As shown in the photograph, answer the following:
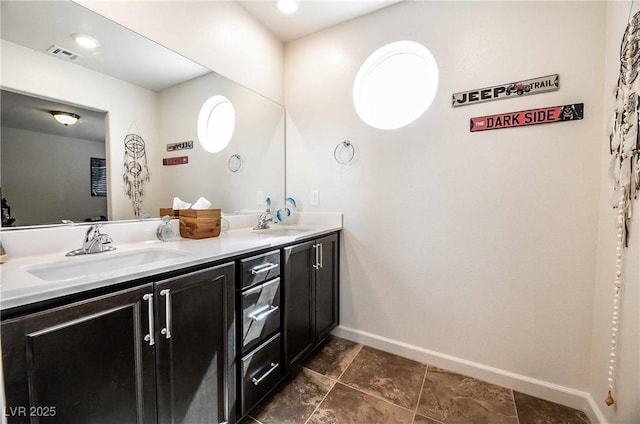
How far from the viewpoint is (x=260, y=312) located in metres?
1.32

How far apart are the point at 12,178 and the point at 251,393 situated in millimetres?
1416

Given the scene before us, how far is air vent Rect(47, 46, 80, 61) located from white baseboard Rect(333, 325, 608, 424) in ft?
7.90

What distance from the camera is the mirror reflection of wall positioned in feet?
3.31

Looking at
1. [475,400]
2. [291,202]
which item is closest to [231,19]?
[291,202]

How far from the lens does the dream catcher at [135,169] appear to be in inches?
54.5

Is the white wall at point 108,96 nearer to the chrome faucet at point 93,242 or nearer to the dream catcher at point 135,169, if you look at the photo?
the dream catcher at point 135,169

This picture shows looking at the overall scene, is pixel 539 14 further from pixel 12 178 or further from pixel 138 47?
pixel 12 178

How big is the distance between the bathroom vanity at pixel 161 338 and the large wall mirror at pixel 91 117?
321mm

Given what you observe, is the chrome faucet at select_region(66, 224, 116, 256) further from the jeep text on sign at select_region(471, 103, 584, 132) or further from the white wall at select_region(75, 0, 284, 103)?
the jeep text on sign at select_region(471, 103, 584, 132)

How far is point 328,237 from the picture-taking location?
1958 mm

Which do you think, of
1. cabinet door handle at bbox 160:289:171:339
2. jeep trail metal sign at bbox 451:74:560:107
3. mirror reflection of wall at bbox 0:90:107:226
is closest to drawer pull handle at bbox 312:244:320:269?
cabinet door handle at bbox 160:289:171:339

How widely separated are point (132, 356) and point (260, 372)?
686 millimetres

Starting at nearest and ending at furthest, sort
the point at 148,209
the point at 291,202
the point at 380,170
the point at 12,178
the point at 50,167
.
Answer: the point at 12,178
the point at 50,167
the point at 148,209
the point at 380,170
the point at 291,202

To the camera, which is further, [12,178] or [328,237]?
[328,237]
